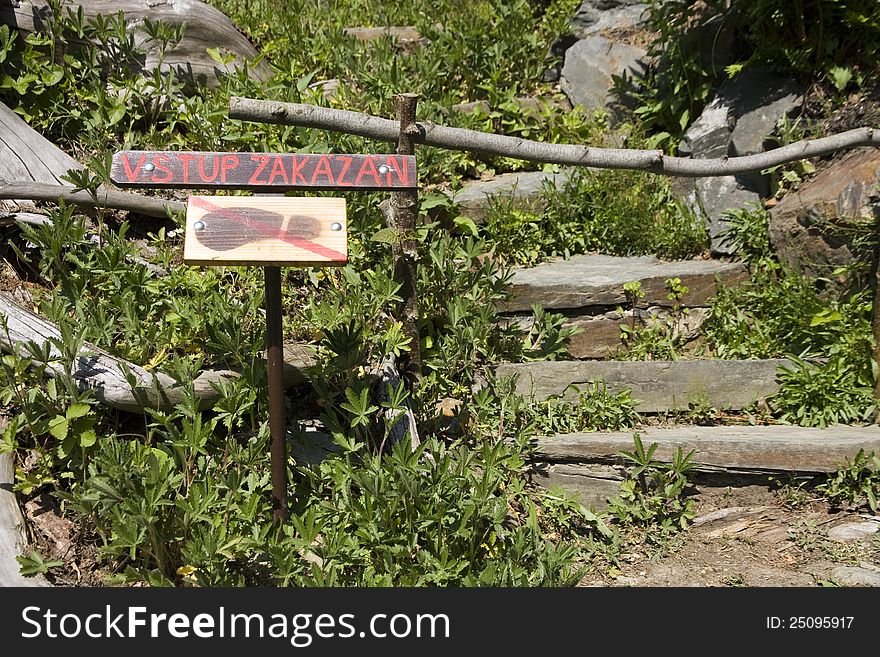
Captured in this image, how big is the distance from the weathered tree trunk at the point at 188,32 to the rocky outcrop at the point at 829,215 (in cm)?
395

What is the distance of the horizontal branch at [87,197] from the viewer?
4316 mm

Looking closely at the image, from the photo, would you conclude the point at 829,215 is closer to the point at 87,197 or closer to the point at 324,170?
the point at 324,170

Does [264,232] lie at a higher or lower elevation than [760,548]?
higher

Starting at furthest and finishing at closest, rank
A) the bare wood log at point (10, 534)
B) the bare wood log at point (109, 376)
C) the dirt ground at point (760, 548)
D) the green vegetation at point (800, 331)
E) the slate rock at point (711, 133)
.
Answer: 1. the slate rock at point (711, 133)
2. the green vegetation at point (800, 331)
3. the dirt ground at point (760, 548)
4. the bare wood log at point (109, 376)
5. the bare wood log at point (10, 534)

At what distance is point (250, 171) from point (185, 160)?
26cm

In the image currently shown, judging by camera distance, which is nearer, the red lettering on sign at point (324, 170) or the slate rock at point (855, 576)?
the red lettering on sign at point (324, 170)

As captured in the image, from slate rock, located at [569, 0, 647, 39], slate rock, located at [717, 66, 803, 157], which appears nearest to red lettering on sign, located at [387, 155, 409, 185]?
slate rock, located at [717, 66, 803, 157]

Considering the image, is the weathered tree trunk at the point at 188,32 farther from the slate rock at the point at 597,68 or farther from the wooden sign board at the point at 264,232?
the wooden sign board at the point at 264,232

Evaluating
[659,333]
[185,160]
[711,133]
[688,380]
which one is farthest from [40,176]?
[711,133]

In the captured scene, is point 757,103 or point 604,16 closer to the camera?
point 757,103

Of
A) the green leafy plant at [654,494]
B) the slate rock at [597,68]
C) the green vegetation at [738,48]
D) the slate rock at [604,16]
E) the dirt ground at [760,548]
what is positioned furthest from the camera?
the slate rock at [604,16]

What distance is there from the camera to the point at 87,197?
4402 mm

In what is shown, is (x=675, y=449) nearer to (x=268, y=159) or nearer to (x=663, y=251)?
(x=663, y=251)

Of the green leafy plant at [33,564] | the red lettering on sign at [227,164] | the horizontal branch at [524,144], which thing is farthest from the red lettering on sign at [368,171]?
the green leafy plant at [33,564]
